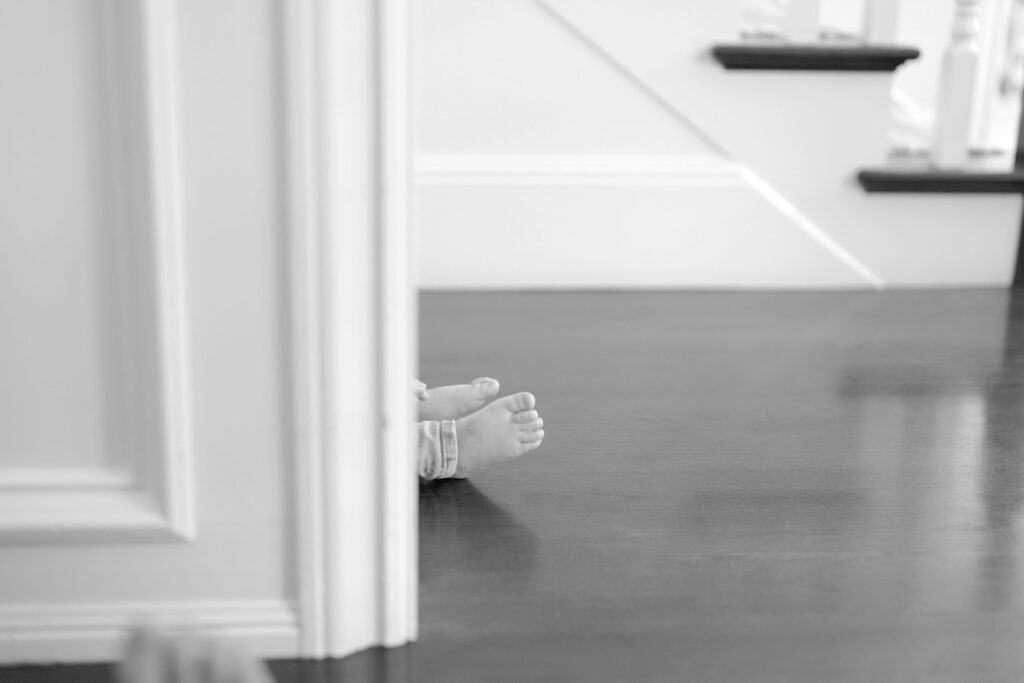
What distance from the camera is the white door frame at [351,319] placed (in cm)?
75

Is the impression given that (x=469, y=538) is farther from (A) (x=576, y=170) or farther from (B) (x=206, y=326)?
(A) (x=576, y=170)

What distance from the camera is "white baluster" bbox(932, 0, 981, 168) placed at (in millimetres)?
2076

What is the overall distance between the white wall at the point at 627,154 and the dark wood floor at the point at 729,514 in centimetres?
27

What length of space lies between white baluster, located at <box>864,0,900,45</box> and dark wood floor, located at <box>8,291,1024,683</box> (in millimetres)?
560

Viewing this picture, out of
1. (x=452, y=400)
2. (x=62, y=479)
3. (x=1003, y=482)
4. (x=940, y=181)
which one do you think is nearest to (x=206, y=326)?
(x=62, y=479)

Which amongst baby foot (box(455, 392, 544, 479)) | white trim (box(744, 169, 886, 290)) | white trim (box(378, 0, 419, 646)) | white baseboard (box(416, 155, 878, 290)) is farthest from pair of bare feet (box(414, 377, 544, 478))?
white trim (box(744, 169, 886, 290))

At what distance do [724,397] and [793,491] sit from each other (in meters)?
0.33

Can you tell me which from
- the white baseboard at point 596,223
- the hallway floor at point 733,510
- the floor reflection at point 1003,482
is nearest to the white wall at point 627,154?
the white baseboard at point 596,223

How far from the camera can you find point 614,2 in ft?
6.73

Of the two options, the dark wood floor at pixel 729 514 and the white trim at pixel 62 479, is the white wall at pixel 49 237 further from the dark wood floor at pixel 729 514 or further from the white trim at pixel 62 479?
the dark wood floor at pixel 729 514

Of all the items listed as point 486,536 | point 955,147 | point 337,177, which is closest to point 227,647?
point 337,177

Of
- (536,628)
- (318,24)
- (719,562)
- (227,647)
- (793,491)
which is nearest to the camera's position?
(227,647)

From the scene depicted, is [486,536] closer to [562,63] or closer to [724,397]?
[724,397]

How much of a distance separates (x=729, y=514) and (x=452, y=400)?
310mm
